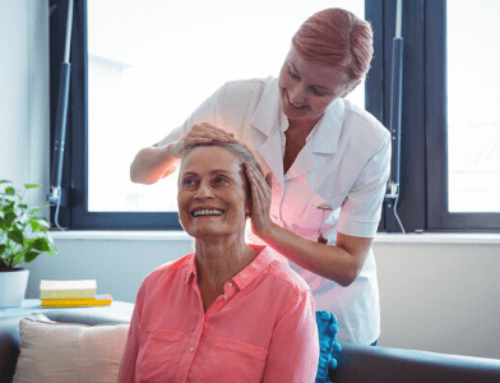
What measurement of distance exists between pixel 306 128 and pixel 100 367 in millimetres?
975

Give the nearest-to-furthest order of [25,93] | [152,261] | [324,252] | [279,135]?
[324,252]
[279,135]
[152,261]
[25,93]

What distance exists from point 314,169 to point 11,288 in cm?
151

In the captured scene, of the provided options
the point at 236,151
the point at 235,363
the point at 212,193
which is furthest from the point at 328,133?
the point at 235,363

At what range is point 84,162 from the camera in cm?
305

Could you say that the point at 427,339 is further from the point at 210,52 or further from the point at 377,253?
the point at 210,52

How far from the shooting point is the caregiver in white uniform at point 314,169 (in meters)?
1.29

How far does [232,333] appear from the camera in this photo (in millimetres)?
1175

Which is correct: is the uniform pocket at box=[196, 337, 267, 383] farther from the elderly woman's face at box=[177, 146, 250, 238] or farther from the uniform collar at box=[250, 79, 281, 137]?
the uniform collar at box=[250, 79, 281, 137]

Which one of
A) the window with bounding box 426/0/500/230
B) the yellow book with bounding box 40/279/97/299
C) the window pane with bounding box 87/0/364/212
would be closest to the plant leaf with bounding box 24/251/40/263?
the yellow book with bounding box 40/279/97/299

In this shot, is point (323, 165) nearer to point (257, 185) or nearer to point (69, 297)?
point (257, 185)

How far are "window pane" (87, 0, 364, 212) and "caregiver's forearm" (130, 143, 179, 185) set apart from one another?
4.51 ft

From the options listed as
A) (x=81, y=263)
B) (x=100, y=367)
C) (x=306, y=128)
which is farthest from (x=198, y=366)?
(x=81, y=263)

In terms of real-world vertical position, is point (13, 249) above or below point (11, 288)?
above

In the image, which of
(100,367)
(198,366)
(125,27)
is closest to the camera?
(198,366)
